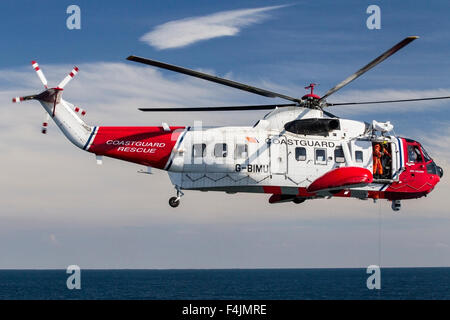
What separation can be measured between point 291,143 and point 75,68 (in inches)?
349

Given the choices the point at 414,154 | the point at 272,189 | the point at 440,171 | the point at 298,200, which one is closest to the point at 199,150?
the point at 272,189

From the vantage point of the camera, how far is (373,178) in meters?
23.4

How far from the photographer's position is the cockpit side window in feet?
80.1

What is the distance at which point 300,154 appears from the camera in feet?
73.3

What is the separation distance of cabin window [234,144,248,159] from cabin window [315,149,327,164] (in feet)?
9.69

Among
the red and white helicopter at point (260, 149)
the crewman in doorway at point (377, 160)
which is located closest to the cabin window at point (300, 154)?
the red and white helicopter at point (260, 149)

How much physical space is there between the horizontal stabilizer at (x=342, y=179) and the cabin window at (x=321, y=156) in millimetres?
921

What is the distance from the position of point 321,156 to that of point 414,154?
4871 mm

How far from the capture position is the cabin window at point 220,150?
21516mm

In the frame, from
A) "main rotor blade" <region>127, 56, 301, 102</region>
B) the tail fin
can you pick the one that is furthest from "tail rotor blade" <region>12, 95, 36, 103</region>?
"main rotor blade" <region>127, 56, 301, 102</region>
